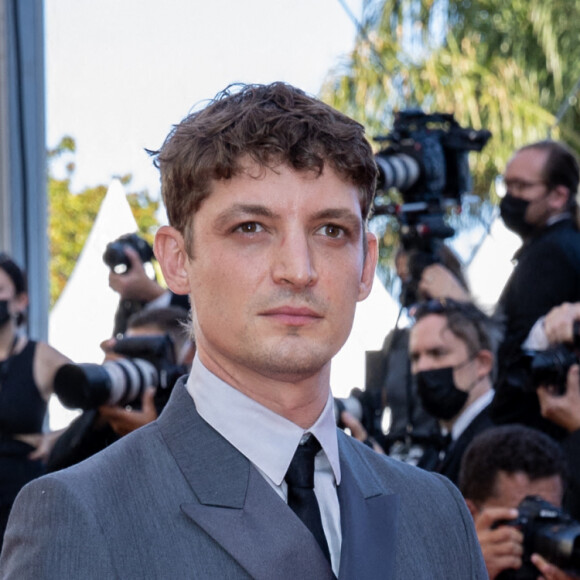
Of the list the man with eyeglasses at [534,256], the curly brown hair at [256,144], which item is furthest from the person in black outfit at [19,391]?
the curly brown hair at [256,144]

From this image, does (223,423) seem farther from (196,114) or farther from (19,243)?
(19,243)

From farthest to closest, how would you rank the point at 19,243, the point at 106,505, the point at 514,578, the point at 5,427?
the point at 19,243 < the point at 5,427 < the point at 514,578 < the point at 106,505

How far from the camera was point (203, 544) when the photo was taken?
142 centimetres

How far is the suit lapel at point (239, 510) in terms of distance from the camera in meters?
1.42

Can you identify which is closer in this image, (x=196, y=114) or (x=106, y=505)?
(x=106, y=505)

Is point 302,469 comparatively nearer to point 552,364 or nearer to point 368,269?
point 368,269

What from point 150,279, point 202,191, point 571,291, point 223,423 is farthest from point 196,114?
point 150,279

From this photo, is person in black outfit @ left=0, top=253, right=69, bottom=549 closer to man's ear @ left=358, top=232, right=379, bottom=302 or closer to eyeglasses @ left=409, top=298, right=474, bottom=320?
eyeglasses @ left=409, top=298, right=474, bottom=320

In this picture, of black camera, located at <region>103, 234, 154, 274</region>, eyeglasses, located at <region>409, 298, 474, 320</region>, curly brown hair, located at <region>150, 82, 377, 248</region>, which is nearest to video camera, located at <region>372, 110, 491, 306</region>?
eyeglasses, located at <region>409, 298, 474, 320</region>

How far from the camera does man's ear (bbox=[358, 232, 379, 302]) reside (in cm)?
169

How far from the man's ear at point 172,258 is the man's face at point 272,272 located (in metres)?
0.07

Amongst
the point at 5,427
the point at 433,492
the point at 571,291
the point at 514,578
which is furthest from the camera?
the point at 5,427

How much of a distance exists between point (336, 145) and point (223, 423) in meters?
0.39

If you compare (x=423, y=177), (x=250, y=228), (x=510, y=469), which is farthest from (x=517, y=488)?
(x=250, y=228)
